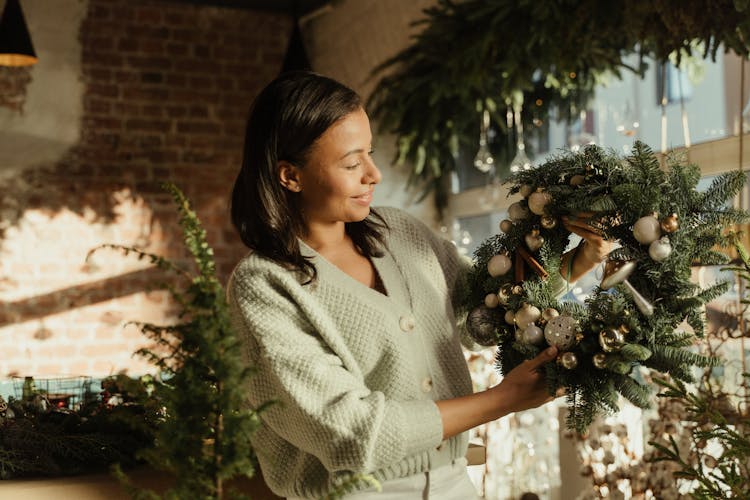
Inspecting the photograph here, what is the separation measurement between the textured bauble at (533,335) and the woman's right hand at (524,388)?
1.2 inches

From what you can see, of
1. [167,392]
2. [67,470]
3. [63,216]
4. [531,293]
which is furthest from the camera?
[63,216]

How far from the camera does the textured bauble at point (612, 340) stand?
4.25ft

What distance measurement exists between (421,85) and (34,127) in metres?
2.31

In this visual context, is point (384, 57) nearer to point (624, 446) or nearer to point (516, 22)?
point (516, 22)

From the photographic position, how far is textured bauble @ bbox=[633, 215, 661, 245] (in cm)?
131

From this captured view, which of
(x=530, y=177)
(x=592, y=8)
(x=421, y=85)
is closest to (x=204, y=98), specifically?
(x=421, y=85)

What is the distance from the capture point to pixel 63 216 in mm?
4945

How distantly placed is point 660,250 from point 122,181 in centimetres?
426

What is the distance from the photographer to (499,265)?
58.6 inches

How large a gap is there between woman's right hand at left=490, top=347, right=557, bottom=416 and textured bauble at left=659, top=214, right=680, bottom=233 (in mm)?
255

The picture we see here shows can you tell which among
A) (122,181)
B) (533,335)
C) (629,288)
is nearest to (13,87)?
(122,181)

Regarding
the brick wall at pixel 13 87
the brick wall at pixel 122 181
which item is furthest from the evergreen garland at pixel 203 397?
the brick wall at pixel 13 87

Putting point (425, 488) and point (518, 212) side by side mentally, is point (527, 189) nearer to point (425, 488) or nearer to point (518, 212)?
point (518, 212)

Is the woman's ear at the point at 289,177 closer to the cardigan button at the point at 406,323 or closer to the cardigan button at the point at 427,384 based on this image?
the cardigan button at the point at 406,323
